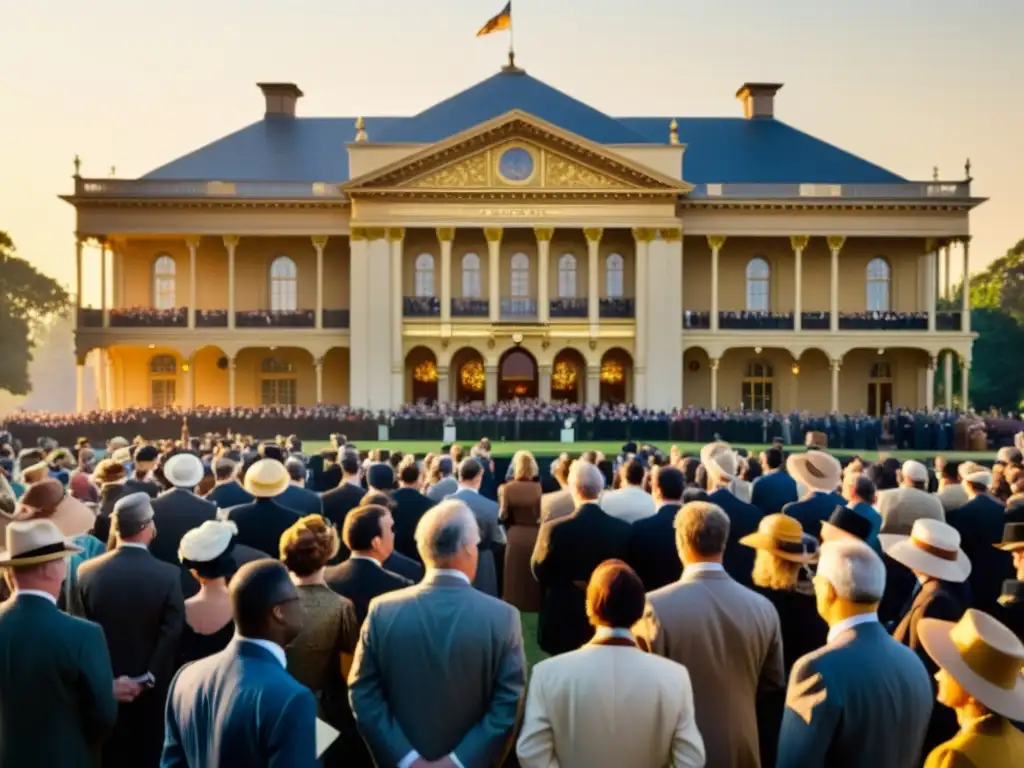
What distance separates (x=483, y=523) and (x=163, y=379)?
43.2 m

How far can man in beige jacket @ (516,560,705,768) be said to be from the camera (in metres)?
4.25

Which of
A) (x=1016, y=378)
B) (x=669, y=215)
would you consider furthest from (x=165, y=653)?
(x=1016, y=378)

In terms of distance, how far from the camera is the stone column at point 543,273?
45.1m

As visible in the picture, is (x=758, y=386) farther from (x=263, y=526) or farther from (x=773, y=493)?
(x=263, y=526)

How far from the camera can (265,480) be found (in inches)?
328

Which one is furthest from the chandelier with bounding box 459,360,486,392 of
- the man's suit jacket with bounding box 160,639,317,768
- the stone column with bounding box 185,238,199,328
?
the man's suit jacket with bounding box 160,639,317,768

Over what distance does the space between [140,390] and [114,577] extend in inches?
1794

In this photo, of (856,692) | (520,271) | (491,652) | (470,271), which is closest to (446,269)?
(470,271)

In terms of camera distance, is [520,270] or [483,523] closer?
[483,523]

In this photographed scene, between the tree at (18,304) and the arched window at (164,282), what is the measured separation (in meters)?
25.3

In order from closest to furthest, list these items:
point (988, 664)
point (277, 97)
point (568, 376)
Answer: point (988, 664) → point (568, 376) → point (277, 97)

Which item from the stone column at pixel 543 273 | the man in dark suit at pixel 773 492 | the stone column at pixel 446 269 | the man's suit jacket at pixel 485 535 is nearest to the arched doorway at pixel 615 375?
the stone column at pixel 543 273

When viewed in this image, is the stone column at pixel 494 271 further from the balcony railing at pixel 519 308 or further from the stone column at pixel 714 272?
the stone column at pixel 714 272

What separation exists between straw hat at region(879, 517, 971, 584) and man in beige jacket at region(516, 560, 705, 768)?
244 cm
